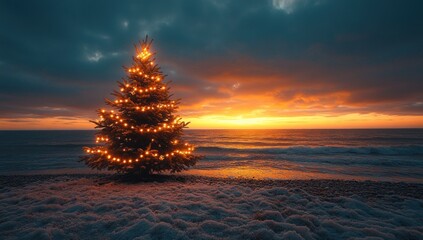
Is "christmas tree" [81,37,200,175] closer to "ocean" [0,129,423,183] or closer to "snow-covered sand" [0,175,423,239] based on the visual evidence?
"snow-covered sand" [0,175,423,239]

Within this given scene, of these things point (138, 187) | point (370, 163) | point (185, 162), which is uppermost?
point (185, 162)

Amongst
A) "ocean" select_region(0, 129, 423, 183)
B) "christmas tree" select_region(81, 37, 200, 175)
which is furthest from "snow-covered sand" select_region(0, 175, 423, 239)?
"ocean" select_region(0, 129, 423, 183)

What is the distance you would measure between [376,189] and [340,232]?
5.44 metres

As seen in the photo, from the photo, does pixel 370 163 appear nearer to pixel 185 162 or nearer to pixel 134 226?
pixel 185 162

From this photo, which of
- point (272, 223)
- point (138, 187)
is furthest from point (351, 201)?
point (138, 187)

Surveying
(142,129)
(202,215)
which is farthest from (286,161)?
(202,215)

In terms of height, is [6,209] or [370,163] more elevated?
[6,209]

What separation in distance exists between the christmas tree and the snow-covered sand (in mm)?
1478

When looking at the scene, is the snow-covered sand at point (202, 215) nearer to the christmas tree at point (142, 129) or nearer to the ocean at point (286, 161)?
the christmas tree at point (142, 129)

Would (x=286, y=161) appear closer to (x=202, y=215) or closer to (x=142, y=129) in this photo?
(x=142, y=129)

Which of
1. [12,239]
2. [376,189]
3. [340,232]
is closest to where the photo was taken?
[12,239]

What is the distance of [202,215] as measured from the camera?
14.2 ft

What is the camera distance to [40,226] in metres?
3.81

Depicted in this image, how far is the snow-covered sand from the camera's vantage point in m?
3.57
